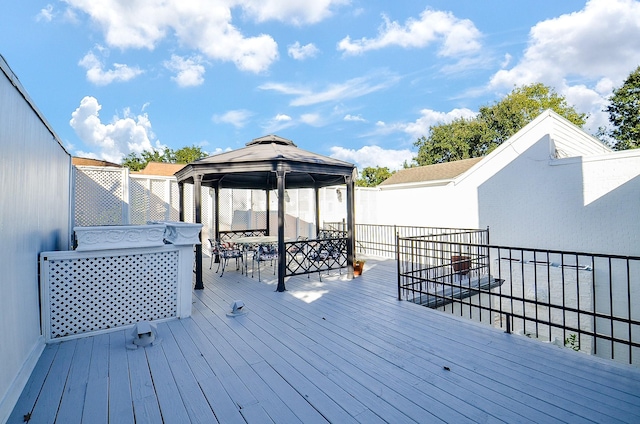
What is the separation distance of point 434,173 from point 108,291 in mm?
13020

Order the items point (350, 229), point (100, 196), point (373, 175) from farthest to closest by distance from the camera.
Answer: point (373, 175), point (100, 196), point (350, 229)

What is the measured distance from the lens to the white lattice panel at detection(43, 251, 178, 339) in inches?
132

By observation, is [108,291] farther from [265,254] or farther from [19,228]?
[265,254]

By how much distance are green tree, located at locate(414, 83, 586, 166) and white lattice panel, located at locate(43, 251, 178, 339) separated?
26.7 m

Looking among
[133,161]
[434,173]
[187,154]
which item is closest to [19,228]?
[434,173]

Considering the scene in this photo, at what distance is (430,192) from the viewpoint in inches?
480

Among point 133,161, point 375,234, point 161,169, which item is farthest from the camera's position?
point 133,161

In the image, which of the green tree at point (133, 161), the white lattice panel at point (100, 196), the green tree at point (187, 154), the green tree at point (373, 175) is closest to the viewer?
the white lattice panel at point (100, 196)

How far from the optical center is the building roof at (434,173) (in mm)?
12484

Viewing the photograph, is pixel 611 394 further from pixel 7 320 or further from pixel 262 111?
pixel 262 111

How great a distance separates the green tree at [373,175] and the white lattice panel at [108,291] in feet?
80.9

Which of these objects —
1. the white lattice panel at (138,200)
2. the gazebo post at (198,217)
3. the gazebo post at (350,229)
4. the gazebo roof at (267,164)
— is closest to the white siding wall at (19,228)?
the gazebo post at (198,217)

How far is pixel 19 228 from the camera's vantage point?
2424 mm

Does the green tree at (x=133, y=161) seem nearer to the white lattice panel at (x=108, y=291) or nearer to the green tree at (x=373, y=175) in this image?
the green tree at (x=373, y=175)
